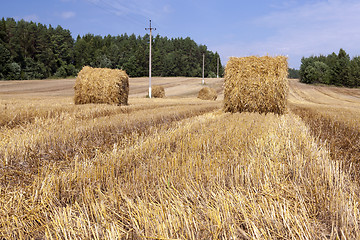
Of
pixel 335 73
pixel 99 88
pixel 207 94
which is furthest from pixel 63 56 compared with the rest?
pixel 335 73

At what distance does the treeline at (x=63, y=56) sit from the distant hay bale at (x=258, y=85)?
213ft

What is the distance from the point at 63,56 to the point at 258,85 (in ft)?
286

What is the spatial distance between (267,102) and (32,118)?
7035 millimetres

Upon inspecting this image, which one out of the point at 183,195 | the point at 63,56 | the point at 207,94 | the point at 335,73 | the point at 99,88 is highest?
the point at 63,56

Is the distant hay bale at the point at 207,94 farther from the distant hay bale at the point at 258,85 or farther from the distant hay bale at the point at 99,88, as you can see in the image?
the distant hay bale at the point at 258,85

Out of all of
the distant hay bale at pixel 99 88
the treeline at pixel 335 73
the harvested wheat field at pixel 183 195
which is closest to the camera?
the harvested wheat field at pixel 183 195

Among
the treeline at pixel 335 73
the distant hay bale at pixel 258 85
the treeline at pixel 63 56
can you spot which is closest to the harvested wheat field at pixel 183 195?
the distant hay bale at pixel 258 85

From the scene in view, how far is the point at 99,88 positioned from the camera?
1048 centimetres

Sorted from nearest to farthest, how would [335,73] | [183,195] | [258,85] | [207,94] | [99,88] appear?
[183,195] → [258,85] → [99,88] → [207,94] → [335,73]

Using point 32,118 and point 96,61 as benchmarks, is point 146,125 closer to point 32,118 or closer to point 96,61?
point 32,118

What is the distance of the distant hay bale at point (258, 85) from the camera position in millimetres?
8031

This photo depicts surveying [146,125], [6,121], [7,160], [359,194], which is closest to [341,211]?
[359,194]

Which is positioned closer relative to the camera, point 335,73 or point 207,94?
point 207,94

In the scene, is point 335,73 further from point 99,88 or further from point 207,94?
point 99,88
